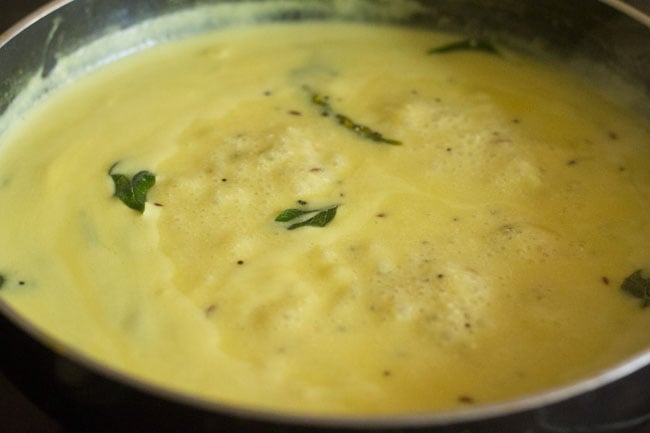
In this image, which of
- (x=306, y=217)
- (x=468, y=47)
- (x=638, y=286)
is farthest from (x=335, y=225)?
(x=468, y=47)

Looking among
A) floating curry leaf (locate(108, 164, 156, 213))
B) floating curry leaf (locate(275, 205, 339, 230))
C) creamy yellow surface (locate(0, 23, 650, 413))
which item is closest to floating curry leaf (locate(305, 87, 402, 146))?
creamy yellow surface (locate(0, 23, 650, 413))

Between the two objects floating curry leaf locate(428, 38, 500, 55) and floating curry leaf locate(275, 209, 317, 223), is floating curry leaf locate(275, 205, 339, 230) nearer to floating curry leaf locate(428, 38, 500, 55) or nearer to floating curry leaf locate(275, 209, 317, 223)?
floating curry leaf locate(275, 209, 317, 223)

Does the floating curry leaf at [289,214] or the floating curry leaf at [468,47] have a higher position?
the floating curry leaf at [289,214]

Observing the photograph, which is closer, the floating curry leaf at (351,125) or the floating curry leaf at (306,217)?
the floating curry leaf at (306,217)

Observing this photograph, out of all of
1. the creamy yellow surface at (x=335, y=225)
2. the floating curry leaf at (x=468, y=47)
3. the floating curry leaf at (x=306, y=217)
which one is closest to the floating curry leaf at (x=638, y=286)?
the creamy yellow surface at (x=335, y=225)

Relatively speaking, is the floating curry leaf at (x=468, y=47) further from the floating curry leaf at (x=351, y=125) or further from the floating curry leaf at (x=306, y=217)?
the floating curry leaf at (x=306, y=217)

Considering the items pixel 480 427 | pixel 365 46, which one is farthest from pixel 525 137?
Answer: pixel 480 427
